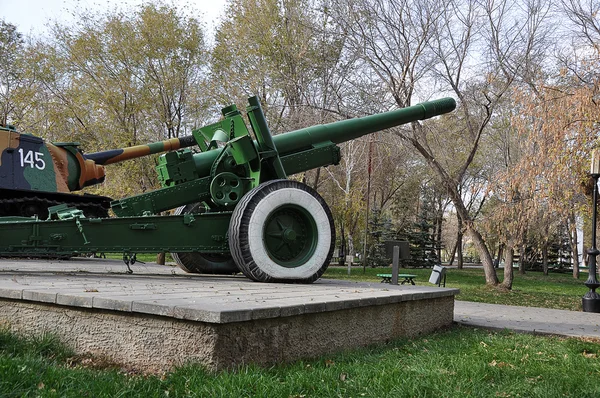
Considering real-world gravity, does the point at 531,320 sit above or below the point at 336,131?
below

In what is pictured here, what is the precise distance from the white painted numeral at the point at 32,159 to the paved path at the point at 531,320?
8762 millimetres

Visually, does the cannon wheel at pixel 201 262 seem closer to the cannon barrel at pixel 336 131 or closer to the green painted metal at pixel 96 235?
the cannon barrel at pixel 336 131

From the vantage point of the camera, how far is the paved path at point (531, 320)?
6.38 meters

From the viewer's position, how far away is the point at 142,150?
1219 centimetres

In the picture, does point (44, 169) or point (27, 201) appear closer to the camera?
point (27, 201)

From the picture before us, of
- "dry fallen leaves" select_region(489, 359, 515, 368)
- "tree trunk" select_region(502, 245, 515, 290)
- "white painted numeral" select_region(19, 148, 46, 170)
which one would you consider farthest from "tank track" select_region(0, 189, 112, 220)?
"tree trunk" select_region(502, 245, 515, 290)

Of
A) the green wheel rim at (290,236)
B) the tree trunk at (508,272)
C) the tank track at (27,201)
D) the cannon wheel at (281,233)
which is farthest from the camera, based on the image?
the tree trunk at (508,272)

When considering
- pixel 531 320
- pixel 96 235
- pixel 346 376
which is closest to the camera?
pixel 346 376

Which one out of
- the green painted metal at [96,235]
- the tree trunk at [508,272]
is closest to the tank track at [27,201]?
→ the green painted metal at [96,235]

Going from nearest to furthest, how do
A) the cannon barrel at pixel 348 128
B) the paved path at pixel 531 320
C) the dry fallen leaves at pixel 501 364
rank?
Answer: the dry fallen leaves at pixel 501 364, the paved path at pixel 531 320, the cannon barrel at pixel 348 128

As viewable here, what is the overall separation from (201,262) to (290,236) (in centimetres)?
184

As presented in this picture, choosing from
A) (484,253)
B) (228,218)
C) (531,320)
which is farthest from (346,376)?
(484,253)

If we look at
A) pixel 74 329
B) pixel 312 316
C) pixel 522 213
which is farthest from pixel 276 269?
pixel 522 213

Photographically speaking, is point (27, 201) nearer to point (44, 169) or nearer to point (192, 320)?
point (44, 169)
